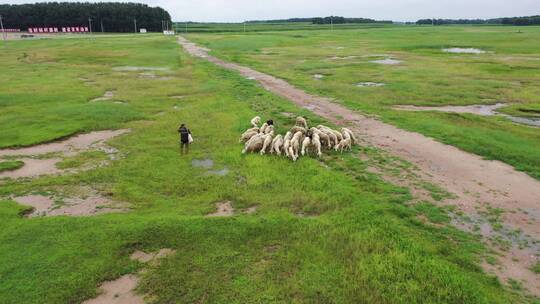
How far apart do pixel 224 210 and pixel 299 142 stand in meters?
7.01

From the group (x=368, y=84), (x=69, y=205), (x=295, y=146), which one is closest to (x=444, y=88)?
(x=368, y=84)

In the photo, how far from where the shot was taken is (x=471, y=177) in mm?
14953

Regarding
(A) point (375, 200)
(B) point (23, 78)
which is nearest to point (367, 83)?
(A) point (375, 200)

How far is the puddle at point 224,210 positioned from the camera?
12.3 m

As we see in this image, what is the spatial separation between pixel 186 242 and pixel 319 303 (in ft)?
13.8

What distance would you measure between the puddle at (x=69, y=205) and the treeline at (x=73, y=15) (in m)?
158

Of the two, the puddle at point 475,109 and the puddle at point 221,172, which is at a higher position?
the puddle at point 475,109

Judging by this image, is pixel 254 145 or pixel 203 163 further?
pixel 254 145

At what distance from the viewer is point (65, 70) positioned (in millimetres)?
47344

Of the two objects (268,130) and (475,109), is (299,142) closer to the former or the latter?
(268,130)

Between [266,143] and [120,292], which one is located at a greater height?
[266,143]

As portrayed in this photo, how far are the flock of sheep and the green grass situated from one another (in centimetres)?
990

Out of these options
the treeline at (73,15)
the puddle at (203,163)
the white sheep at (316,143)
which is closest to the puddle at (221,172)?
the puddle at (203,163)

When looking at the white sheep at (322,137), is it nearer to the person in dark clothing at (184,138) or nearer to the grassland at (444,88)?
the grassland at (444,88)
